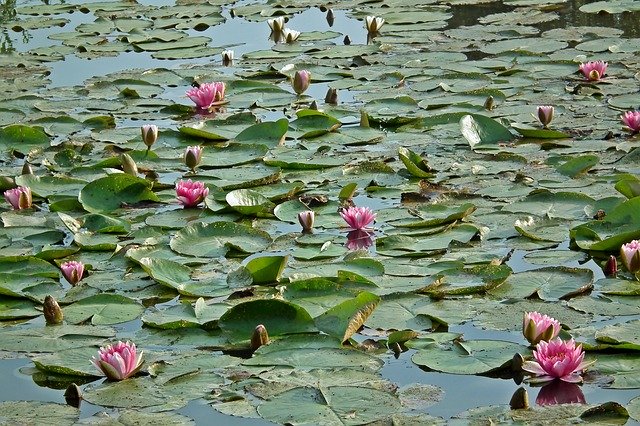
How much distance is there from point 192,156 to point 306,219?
1.01 m

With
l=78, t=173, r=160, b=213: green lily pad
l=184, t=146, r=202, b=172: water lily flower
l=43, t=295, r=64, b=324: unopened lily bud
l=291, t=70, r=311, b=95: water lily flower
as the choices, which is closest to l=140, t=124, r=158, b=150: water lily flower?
l=184, t=146, r=202, b=172: water lily flower

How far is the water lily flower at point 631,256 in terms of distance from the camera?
152 inches

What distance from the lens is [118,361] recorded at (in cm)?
328

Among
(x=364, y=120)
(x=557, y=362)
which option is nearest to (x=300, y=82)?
(x=364, y=120)

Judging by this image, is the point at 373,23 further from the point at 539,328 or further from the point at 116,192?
the point at 539,328

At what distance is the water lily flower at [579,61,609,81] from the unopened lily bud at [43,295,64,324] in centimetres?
382

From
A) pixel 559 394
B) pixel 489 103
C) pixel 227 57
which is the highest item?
pixel 227 57

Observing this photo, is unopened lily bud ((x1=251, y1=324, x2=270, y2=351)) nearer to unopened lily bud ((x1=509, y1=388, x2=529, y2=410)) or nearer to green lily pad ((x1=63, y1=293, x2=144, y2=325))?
green lily pad ((x1=63, y1=293, x2=144, y2=325))

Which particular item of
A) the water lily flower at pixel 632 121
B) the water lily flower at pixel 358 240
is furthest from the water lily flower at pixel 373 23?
the water lily flower at pixel 358 240

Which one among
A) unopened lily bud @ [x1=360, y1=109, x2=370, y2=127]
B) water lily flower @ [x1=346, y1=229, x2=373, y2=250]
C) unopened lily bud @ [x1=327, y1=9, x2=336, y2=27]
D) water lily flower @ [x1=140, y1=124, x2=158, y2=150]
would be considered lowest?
water lily flower @ [x1=346, y1=229, x2=373, y2=250]

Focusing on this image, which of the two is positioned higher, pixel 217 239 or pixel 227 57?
pixel 227 57

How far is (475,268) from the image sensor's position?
397 centimetres

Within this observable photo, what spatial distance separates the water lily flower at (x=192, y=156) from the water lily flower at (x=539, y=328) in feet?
7.63

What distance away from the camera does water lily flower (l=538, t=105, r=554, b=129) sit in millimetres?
5641
